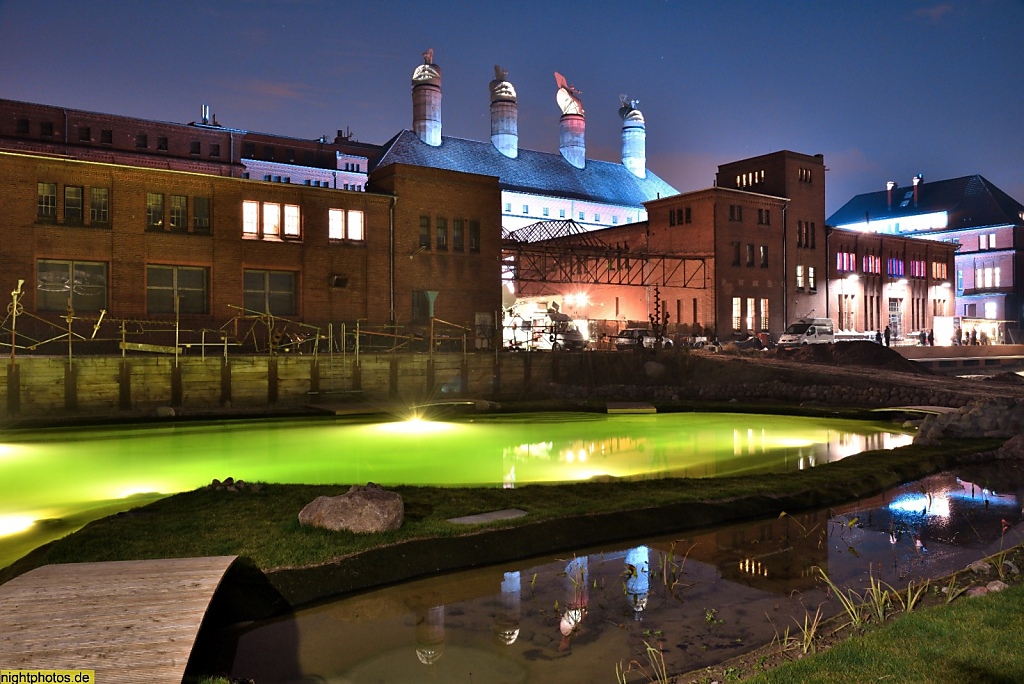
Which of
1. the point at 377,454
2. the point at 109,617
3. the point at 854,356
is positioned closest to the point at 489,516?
the point at 109,617

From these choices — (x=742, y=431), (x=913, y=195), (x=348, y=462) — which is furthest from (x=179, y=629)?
(x=913, y=195)

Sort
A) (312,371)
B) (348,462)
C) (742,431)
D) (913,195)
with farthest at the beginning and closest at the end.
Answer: (913,195), (312,371), (742,431), (348,462)

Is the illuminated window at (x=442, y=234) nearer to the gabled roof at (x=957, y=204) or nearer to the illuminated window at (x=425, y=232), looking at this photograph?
the illuminated window at (x=425, y=232)

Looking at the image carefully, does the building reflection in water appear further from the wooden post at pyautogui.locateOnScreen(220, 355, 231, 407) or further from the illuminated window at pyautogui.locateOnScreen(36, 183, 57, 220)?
the illuminated window at pyautogui.locateOnScreen(36, 183, 57, 220)

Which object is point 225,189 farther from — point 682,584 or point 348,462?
point 682,584

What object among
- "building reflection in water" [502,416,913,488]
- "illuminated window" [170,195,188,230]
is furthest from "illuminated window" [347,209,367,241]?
"building reflection in water" [502,416,913,488]

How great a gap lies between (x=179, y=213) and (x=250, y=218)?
115 inches

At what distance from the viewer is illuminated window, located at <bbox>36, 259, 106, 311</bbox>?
30047 mm

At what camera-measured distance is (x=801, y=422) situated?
24.8 m

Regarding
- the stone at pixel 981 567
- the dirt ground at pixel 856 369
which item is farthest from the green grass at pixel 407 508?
the dirt ground at pixel 856 369

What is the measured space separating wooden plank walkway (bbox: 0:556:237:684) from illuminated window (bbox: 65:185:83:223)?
2774 cm

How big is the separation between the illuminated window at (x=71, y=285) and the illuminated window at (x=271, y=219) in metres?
6.77

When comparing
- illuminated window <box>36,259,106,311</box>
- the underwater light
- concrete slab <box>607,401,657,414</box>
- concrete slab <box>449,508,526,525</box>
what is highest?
illuminated window <box>36,259,106,311</box>

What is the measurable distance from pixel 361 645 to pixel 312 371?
22.9 metres
